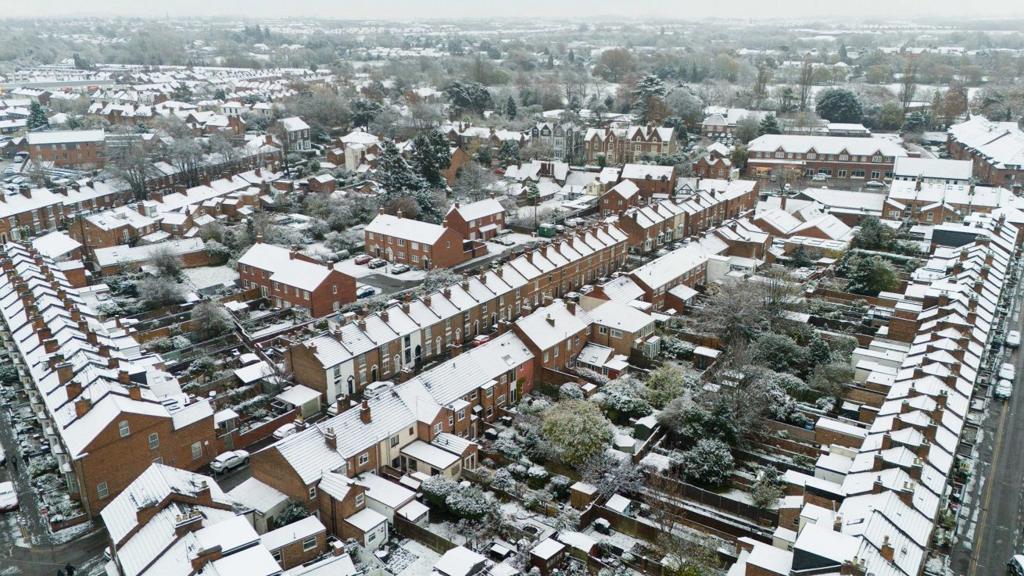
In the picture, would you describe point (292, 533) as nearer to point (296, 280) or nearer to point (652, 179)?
point (296, 280)

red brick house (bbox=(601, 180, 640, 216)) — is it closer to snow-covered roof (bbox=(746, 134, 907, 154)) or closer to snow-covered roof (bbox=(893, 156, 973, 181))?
snow-covered roof (bbox=(746, 134, 907, 154))

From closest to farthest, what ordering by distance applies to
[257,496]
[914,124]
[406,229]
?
[257,496] → [406,229] → [914,124]

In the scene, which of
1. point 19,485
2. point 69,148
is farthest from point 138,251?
point 69,148

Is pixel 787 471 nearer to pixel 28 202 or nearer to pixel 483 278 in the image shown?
pixel 483 278

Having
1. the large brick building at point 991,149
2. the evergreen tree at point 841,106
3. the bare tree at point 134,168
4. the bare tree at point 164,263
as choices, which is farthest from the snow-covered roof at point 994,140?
the bare tree at point 134,168

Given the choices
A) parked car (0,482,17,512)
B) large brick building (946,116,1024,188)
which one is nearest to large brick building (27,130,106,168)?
parked car (0,482,17,512)
